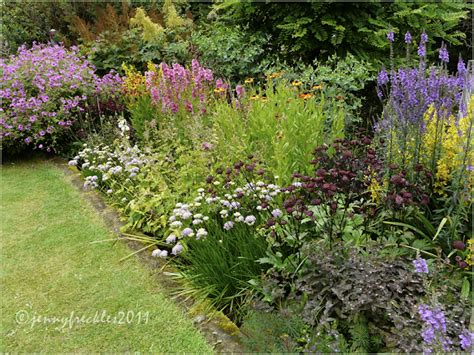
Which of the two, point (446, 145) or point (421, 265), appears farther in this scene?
point (446, 145)

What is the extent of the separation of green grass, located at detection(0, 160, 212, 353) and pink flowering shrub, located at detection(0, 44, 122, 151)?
55.9 inches

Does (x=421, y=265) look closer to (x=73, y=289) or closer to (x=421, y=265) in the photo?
(x=421, y=265)

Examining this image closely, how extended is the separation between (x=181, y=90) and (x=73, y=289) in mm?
2554

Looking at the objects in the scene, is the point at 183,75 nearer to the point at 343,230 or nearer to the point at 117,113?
the point at 117,113

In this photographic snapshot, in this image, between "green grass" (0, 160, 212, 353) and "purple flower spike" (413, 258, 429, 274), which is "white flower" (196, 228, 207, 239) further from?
"purple flower spike" (413, 258, 429, 274)

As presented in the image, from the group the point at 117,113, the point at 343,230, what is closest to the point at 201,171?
the point at 343,230

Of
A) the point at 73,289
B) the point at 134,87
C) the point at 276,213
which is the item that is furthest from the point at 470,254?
the point at 134,87

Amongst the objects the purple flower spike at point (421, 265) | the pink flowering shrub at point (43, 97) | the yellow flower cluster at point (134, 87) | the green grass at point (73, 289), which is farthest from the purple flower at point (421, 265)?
the pink flowering shrub at point (43, 97)

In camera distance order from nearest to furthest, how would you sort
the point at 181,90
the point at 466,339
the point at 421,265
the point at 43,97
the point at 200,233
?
the point at 466,339 → the point at 421,265 → the point at 200,233 → the point at 181,90 → the point at 43,97

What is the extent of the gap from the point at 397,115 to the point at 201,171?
5.30ft

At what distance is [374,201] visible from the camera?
9.75 feet

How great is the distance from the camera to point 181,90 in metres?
4.88

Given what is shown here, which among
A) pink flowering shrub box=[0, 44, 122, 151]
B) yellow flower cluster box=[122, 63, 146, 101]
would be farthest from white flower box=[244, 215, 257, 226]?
pink flowering shrub box=[0, 44, 122, 151]

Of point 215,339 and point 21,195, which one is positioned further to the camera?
point 21,195
